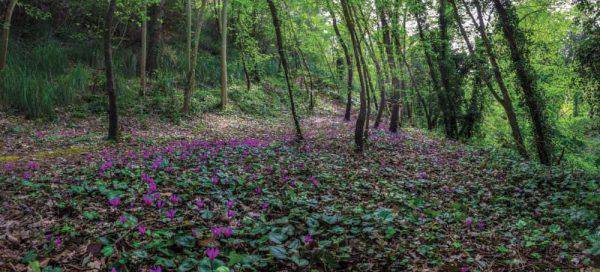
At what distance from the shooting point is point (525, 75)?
11.8 metres

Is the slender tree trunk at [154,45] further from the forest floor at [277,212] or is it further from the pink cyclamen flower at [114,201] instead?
the pink cyclamen flower at [114,201]

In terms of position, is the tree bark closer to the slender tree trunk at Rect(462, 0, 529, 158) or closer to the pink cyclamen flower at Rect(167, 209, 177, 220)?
the slender tree trunk at Rect(462, 0, 529, 158)

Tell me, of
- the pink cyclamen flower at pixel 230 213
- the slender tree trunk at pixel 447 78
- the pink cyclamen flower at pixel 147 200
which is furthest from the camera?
the slender tree trunk at pixel 447 78

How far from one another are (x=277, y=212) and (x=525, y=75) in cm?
1029

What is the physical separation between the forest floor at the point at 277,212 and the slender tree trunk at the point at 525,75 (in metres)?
2.98

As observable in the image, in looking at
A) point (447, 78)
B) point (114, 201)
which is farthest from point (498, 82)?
point (114, 201)

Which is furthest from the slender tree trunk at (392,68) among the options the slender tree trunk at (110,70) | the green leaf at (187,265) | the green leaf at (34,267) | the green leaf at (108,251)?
the green leaf at (34,267)

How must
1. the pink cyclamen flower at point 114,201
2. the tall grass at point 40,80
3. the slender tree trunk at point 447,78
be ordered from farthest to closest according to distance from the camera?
the slender tree trunk at point 447,78
the tall grass at point 40,80
the pink cyclamen flower at point 114,201

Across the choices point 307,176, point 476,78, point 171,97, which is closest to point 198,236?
point 307,176

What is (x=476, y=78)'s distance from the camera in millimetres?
18516

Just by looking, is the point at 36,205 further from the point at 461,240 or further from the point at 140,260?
the point at 461,240

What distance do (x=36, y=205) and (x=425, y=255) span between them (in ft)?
18.1

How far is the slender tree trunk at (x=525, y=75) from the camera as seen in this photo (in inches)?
467

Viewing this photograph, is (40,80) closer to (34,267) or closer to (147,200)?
(147,200)
